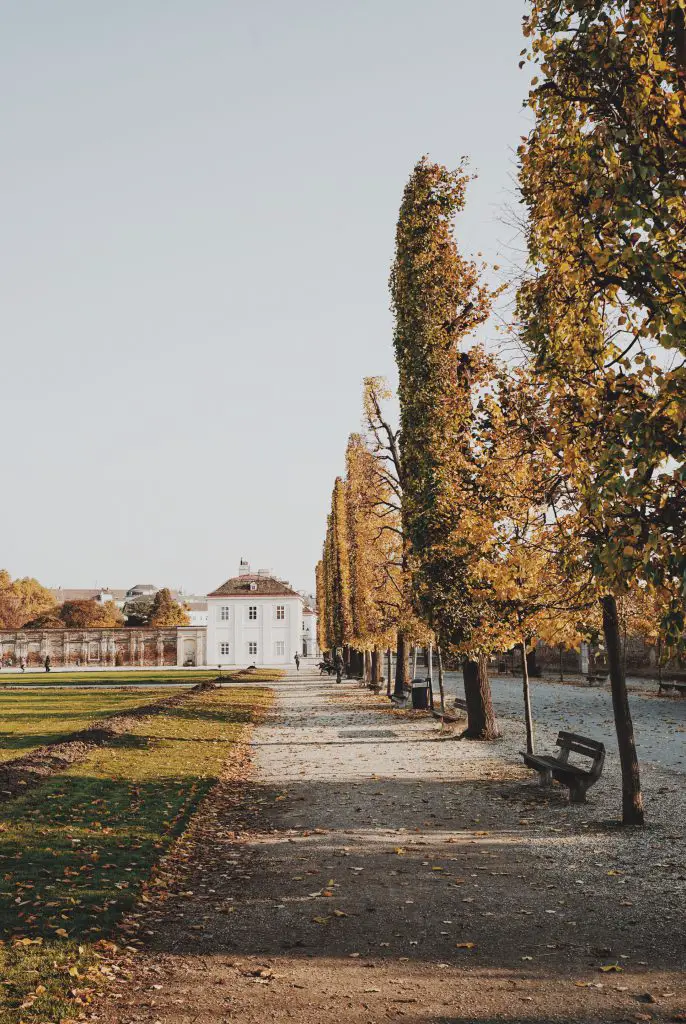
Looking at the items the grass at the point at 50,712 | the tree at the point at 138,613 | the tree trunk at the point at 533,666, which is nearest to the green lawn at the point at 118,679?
the grass at the point at 50,712

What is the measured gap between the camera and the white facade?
3762 inches

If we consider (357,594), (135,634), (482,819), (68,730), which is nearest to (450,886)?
(482,819)

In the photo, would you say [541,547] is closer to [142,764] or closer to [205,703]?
[142,764]

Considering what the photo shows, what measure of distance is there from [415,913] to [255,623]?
90.3 m

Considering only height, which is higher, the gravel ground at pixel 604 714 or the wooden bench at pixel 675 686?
the wooden bench at pixel 675 686

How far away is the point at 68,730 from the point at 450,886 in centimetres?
1645

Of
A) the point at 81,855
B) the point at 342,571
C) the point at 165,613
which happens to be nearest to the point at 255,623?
the point at 165,613

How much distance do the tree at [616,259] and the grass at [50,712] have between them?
14.0 metres

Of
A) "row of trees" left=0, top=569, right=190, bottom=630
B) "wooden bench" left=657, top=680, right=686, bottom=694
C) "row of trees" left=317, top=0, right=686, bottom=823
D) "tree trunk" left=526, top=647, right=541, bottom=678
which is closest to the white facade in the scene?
"row of trees" left=0, top=569, right=190, bottom=630

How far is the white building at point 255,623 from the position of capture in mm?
95500

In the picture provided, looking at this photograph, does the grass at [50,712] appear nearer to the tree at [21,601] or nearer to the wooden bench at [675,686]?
the wooden bench at [675,686]

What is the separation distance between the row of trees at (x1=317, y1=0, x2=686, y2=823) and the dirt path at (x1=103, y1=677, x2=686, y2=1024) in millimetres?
1998

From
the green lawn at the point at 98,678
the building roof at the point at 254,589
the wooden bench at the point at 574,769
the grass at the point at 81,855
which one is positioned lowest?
the green lawn at the point at 98,678

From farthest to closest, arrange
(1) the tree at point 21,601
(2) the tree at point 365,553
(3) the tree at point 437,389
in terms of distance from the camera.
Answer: (1) the tree at point 21,601, (2) the tree at point 365,553, (3) the tree at point 437,389
